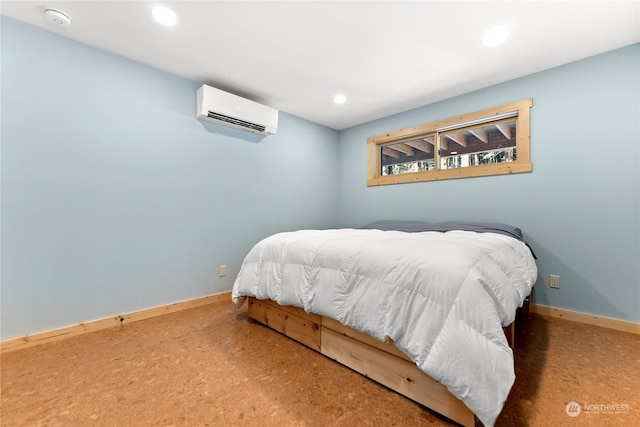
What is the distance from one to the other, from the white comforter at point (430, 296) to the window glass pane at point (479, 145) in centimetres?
141

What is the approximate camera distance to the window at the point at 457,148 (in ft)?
8.61

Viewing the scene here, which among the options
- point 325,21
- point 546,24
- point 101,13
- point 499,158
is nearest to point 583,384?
point 499,158

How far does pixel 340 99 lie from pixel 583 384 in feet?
10.2

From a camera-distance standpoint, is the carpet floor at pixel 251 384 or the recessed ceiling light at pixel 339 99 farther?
the recessed ceiling light at pixel 339 99

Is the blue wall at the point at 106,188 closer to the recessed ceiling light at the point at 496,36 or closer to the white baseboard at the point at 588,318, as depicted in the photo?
the recessed ceiling light at the point at 496,36

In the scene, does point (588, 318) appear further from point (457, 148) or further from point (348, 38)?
point (348, 38)

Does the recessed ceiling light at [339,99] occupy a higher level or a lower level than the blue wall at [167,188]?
higher

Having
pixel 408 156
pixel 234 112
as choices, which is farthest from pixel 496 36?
pixel 234 112

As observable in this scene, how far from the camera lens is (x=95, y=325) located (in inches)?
82.4

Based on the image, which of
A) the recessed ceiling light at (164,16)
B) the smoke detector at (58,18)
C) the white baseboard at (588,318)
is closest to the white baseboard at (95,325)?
the smoke detector at (58,18)

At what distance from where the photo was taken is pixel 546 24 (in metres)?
1.88

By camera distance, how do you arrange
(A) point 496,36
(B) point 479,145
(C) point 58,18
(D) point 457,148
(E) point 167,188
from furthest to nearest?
(D) point 457,148
(B) point 479,145
(E) point 167,188
(A) point 496,36
(C) point 58,18

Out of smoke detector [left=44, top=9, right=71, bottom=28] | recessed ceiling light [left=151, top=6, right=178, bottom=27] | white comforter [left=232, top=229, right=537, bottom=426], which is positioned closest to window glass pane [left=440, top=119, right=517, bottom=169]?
white comforter [left=232, top=229, right=537, bottom=426]

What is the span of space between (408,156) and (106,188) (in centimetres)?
340
